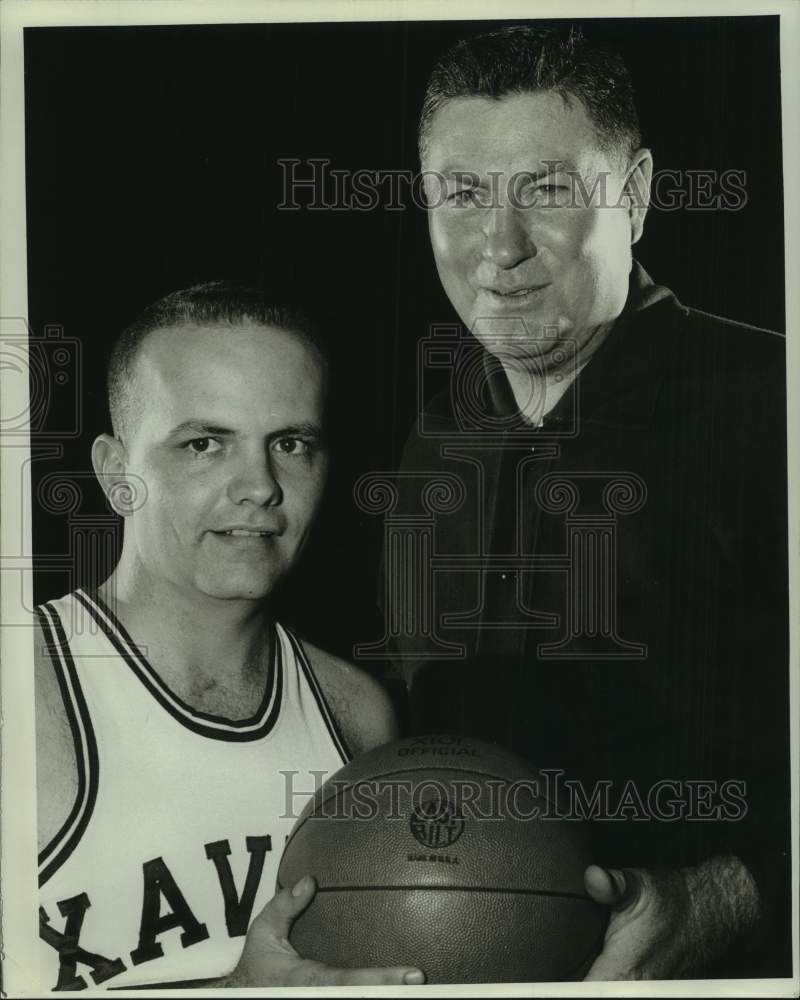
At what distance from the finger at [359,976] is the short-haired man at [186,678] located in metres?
0.23

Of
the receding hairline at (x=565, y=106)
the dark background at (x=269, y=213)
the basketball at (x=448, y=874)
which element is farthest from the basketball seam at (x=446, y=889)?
the receding hairline at (x=565, y=106)

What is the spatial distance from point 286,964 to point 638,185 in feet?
5.32

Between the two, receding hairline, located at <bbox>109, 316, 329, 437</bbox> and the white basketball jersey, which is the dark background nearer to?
receding hairline, located at <bbox>109, 316, 329, 437</bbox>

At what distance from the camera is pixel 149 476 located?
2164mm

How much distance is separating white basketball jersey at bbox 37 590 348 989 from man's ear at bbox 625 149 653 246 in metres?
1.26

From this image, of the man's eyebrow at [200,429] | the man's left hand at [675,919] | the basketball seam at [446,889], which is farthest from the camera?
the man's eyebrow at [200,429]

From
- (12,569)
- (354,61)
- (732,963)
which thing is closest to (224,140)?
(354,61)

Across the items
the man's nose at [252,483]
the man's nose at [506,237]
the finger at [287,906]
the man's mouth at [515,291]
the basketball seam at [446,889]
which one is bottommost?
the finger at [287,906]

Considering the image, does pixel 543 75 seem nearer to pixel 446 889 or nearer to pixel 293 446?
pixel 293 446

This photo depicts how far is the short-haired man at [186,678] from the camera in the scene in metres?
2.14

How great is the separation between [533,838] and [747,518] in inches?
32.2

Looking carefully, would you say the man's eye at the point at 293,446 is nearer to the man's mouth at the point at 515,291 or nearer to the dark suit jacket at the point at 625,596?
the dark suit jacket at the point at 625,596

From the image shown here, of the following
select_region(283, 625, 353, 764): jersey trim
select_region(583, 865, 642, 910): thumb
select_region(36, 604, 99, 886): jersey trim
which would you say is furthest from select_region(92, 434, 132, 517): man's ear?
select_region(583, 865, 642, 910): thumb

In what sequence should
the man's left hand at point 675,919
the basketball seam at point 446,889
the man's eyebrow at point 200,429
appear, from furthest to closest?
1. the man's eyebrow at point 200,429
2. the man's left hand at point 675,919
3. the basketball seam at point 446,889
